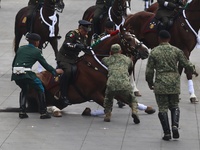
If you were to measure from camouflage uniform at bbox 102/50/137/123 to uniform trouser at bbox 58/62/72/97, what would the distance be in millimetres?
852

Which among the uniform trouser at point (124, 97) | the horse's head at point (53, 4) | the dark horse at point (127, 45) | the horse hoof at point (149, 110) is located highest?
the horse's head at point (53, 4)

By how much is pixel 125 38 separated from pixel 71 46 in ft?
3.53

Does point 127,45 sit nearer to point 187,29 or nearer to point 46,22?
point 187,29

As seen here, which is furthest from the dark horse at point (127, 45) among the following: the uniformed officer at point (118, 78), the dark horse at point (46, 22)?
the dark horse at point (46, 22)

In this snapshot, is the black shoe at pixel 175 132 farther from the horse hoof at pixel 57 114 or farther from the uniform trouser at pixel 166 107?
the horse hoof at pixel 57 114

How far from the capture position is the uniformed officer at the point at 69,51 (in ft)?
43.7

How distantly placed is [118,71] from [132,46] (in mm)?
599

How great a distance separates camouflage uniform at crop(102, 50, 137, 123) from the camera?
12.6 metres

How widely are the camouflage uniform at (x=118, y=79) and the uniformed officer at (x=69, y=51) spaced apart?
83 cm

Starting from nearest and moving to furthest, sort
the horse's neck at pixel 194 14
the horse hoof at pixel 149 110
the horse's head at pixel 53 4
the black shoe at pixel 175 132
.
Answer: the black shoe at pixel 175 132 → the horse hoof at pixel 149 110 → the horse's neck at pixel 194 14 → the horse's head at pixel 53 4

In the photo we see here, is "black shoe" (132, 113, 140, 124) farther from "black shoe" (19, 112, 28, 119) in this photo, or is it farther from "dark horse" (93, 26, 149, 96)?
"black shoe" (19, 112, 28, 119)

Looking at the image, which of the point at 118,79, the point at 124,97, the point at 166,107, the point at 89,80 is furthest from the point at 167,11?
the point at 166,107

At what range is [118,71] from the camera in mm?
12625

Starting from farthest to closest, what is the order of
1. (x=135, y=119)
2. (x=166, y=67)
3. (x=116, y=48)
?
(x=135, y=119)
(x=116, y=48)
(x=166, y=67)
